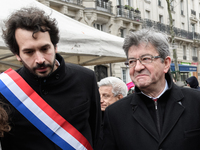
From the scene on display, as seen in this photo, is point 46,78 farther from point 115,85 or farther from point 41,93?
point 115,85

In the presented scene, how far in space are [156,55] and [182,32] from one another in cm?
3401

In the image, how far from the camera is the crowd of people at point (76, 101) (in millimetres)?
2002

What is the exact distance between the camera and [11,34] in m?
2.10

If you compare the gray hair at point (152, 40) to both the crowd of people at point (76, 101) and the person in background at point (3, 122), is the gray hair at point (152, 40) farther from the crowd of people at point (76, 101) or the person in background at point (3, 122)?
the person in background at point (3, 122)

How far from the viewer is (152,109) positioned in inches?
83.4

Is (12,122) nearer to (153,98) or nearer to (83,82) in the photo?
(83,82)

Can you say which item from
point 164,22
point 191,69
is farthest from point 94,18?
point 164,22

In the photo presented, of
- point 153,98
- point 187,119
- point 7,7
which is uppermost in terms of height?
point 7,7

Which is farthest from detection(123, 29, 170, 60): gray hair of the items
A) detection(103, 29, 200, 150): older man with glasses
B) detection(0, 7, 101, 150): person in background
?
detection(0, 7, 101, 150): person in background

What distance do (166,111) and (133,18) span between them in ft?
78.0

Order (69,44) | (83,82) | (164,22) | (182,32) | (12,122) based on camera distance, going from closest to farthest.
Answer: (12,122) → (83,82) → (69,44) → (164,22) → (182,32)

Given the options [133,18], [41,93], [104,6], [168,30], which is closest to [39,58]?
[41,93]

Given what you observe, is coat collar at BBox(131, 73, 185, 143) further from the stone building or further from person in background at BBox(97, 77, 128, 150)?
the stone building

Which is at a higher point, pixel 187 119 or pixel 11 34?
pixel 11 34
